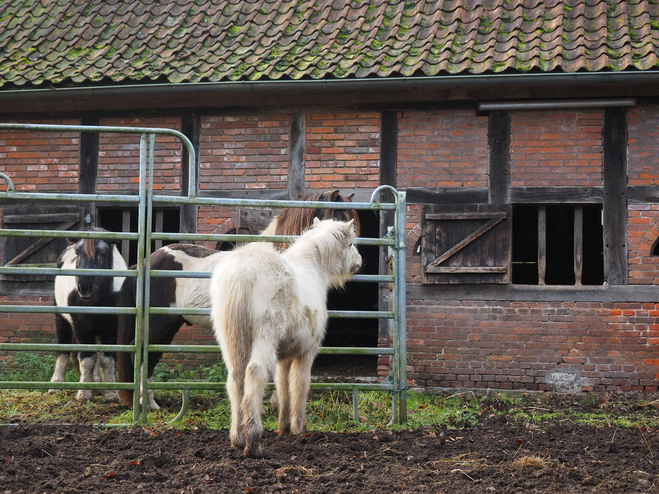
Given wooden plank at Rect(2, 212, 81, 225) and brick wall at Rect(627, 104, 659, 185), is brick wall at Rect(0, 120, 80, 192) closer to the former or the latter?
wooden plank at Rect(2, 212, 81, 225)

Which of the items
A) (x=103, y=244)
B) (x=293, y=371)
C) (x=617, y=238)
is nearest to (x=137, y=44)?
(x=103, y=244)

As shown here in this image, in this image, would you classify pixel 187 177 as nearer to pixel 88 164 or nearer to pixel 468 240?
pixel 88 164

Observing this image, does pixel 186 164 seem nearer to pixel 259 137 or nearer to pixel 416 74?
pixel 259 137

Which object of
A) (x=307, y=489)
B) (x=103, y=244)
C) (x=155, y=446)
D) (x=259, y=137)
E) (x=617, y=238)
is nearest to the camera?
(x=307, y=489)

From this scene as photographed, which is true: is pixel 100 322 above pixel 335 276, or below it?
below

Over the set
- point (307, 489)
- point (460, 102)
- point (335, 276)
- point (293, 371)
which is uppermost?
point (460, 102)

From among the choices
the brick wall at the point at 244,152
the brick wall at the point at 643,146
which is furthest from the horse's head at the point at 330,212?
the brick wall at the point at 643,146

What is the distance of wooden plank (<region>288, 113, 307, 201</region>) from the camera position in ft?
25.8

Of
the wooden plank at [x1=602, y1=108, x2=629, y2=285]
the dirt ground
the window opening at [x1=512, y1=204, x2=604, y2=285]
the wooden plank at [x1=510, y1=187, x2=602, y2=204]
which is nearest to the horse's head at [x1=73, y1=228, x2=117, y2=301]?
the dirt ground

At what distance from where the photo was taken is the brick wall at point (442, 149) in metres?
7.55

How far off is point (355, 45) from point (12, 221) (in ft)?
15.6

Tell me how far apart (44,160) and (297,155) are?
3206 mm

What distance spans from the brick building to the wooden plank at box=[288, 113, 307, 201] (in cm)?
2

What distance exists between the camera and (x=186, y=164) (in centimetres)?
816
